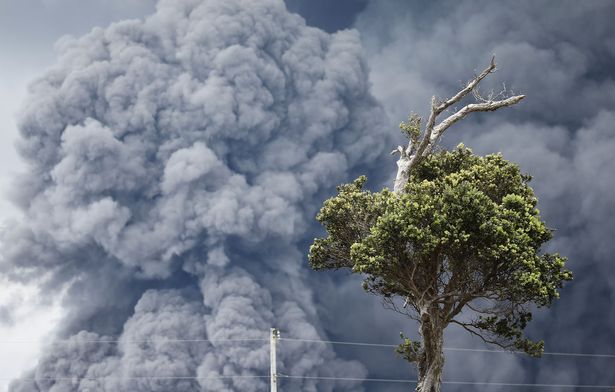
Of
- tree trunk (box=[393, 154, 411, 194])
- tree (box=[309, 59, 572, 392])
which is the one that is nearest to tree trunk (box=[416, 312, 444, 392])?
tree (box=[309, 59, 572, 392])

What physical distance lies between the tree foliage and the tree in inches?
1.2

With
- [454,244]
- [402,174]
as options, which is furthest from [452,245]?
[402,174]

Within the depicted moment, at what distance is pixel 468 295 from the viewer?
23.2m

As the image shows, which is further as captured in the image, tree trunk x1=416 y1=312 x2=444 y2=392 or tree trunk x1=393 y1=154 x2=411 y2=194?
tree trunk x1=393 y1=154 x2=411 y2=194

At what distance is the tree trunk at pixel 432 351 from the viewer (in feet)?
76.6

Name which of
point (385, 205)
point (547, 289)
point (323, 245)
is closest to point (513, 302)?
point (547, 289)

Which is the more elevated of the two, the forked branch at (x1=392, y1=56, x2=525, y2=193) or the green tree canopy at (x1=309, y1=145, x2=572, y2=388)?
the forked branch at (x1=392, y1=56, x2=525, y2=193)

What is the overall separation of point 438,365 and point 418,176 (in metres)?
6.84

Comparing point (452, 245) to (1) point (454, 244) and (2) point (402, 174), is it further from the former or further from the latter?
(2) point (402, 174)

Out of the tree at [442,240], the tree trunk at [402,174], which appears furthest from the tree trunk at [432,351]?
the tree trunk at [402,174]

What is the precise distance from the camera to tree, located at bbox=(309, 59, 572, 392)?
70.7ft

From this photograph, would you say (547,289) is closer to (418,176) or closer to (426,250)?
(426,250)

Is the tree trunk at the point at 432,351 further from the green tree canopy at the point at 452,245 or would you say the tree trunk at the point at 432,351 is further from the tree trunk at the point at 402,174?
the tree trunk at the point at 402,174

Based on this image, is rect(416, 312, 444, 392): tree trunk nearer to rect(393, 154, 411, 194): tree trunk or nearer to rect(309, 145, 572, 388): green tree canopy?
rect(309, 145, 572, 388): green tree canopy
